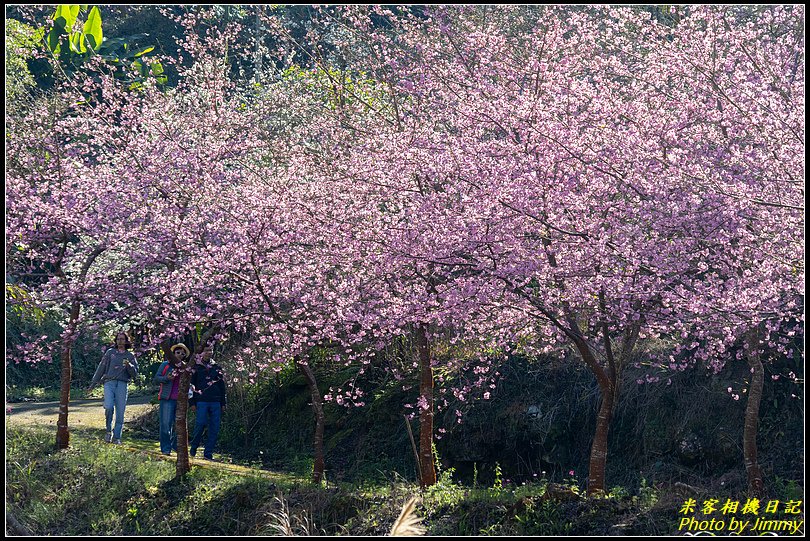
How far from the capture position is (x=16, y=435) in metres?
14.0

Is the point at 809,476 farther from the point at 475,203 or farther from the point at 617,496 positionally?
the point at 475,203

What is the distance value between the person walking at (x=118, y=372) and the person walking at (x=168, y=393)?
511 mm

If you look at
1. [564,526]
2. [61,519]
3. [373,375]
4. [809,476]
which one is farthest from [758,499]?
[61,519]

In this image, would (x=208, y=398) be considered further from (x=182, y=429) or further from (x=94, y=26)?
(x=94, y=26)

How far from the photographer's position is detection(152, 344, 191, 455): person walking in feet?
40.0

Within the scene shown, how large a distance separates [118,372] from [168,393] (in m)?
0.88

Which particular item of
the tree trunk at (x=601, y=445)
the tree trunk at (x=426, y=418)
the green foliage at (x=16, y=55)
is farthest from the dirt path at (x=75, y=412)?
the tree trunk at (x=601, y=445)

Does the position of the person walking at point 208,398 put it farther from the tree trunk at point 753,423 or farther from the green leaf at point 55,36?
the green leaf at point 55,36

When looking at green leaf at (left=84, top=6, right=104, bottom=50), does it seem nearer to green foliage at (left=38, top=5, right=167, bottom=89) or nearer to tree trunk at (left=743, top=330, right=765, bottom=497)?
green foliage at (left=38, top=5, right=167, bottom=89)

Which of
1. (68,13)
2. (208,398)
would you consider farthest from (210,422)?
(68,13)

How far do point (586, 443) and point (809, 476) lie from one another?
3161 mm

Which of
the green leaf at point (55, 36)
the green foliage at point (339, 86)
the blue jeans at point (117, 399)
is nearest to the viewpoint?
the blue jeans at point (117, 399)

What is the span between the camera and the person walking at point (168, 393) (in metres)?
12.2

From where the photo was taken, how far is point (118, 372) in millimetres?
13055
